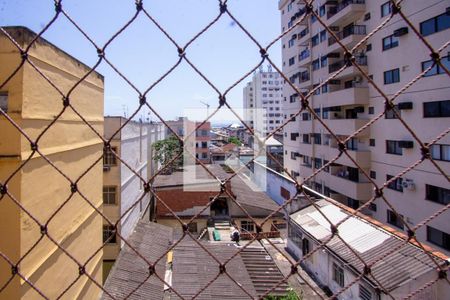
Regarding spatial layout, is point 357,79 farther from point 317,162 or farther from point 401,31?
point 317,162

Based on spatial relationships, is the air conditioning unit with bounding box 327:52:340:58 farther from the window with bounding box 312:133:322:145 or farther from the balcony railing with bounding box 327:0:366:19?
the window with bounding box 312:133:322:145

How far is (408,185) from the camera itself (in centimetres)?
655

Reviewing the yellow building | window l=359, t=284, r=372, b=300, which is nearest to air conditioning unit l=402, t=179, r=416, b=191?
window l=359, t=284, r=372, b=300

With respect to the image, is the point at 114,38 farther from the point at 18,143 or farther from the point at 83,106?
the point at 83,106

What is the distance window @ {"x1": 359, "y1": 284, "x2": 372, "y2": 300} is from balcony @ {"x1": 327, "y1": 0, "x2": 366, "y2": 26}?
6530 millimetres

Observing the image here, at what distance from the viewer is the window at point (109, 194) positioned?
7.16 metres

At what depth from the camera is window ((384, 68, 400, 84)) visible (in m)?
7.10

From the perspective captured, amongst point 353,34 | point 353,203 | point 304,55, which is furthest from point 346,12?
point 353,203

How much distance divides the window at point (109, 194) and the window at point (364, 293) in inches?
188

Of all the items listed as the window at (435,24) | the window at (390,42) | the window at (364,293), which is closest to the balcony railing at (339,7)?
the window at (390,42)

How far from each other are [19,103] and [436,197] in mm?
6421

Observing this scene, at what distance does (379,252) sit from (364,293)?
0.56 m

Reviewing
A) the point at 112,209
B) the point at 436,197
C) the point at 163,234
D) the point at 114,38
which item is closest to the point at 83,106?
the point at 114,38

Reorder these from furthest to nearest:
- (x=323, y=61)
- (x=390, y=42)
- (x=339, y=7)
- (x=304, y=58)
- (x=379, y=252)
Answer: (x=304, y=58) < (x=323, y=61) < (x=339, y=7) < (x=390, y=42) < (x=379, y=252)
